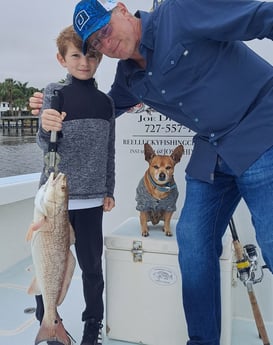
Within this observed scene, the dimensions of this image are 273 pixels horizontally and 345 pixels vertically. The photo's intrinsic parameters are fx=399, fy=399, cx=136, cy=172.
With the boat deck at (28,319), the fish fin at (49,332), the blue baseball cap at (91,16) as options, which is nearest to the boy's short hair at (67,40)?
the blue baseball cap at (91,16)

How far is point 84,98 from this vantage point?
180 cm

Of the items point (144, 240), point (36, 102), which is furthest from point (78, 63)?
point (144, 240)

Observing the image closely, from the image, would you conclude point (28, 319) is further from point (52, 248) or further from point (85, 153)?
point (85, 153)

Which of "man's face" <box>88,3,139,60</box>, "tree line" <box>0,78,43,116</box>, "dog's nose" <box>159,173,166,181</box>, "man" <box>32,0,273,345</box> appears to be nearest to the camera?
"man" <box>32,0,273,345</box>

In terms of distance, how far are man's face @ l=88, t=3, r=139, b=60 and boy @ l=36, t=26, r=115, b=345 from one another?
254 mm

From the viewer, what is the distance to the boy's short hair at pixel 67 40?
1.73m

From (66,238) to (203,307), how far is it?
65 centimetres

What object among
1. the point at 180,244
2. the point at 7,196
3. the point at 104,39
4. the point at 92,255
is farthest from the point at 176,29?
the point at 7,196

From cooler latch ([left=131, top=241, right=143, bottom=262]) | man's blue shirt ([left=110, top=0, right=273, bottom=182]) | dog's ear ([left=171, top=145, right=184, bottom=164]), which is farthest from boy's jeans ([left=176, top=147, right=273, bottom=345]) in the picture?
dog's ear ([left=171, top=145, right=184, bottom=164])

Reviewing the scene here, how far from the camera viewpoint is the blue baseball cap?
1435 mm

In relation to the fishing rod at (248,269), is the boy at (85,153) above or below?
above

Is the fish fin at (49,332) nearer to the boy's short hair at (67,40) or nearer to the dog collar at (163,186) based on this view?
the dog collar at (163,186)

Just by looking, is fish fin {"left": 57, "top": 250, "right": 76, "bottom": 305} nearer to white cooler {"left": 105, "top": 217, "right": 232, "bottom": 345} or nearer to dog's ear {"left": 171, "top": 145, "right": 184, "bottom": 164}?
white cooler {"left": 105, "top": 217, "right": 232, "bottom": 345}

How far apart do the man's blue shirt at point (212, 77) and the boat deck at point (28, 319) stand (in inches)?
43.5
